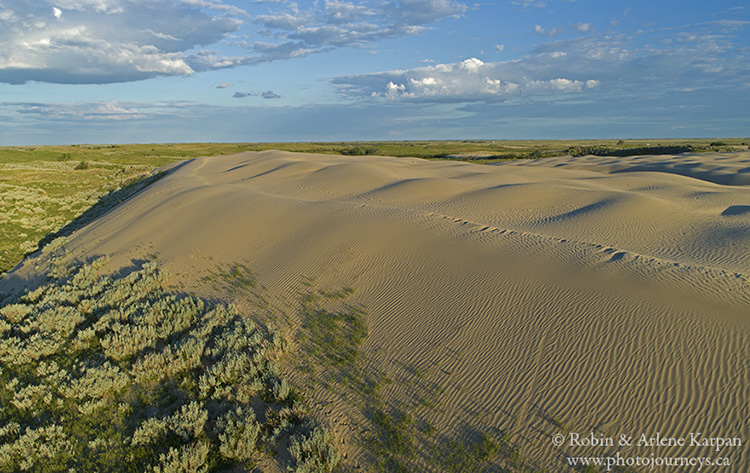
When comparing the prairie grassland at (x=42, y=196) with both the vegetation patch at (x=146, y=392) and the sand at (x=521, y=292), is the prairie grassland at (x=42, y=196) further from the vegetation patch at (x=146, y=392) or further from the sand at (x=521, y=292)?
the vegetation patch at (x=146, y=392)

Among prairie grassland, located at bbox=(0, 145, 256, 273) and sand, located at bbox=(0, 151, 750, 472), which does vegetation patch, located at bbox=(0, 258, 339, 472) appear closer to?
sand, located at bbox=(0, 151, 750, 472)

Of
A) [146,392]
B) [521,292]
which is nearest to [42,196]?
[146,392]

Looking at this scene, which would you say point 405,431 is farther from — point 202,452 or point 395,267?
point 395,267

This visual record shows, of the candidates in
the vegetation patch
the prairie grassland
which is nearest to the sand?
the vegetation patch

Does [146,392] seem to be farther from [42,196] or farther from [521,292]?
[42,196]

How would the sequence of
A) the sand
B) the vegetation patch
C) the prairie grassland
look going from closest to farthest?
the vegetation patch, the sand, the prairie grassland

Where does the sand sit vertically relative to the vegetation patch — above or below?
above
